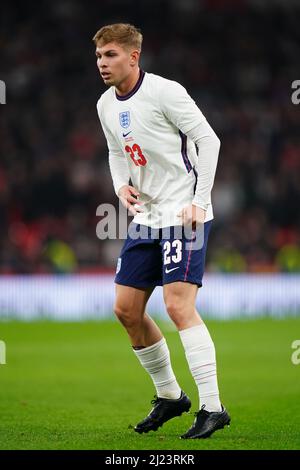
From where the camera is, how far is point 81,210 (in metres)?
20.4

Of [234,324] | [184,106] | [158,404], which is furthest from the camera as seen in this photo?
[234,324]

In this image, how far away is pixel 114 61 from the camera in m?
6.00

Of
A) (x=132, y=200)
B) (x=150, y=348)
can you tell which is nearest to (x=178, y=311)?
(x=150, y=348)

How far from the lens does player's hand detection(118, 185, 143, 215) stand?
20.2 ft

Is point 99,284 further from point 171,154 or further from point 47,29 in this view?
point 171,154

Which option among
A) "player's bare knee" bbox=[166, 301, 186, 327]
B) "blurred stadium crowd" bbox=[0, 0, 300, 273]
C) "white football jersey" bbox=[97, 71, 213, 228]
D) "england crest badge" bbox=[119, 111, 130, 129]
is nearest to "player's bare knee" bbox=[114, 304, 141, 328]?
"player's bare knee" bbox=[166, 301, 186, 327]

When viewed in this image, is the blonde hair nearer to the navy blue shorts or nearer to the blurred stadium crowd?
the navy blue shorts

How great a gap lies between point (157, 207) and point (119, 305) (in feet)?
2.17

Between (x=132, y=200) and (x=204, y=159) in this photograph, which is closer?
(x=204, y=159)

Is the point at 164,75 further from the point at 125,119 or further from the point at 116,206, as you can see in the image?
the point at 125,119

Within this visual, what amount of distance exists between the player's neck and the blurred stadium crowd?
472 inches

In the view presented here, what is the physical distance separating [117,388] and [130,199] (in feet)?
11.4

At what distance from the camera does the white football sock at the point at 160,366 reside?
634 cm

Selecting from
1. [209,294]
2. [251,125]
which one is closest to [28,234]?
[209,294]
